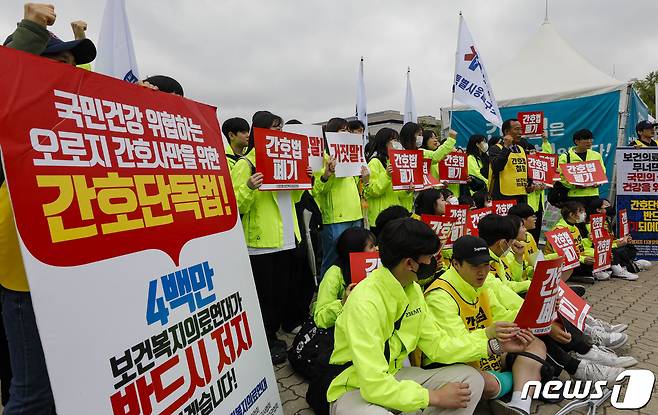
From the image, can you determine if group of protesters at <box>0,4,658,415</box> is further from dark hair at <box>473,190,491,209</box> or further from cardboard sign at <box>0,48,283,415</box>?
dark hair at <box>473,190,491,209</box>

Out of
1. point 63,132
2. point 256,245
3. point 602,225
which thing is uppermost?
point 63,132

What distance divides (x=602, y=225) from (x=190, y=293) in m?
5.59

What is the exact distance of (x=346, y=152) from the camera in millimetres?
4270

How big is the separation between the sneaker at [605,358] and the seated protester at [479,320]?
61 centimetres

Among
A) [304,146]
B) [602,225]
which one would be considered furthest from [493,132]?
[304,146]

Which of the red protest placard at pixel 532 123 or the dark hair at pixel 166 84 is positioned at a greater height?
the dark hair at pixel 166 84

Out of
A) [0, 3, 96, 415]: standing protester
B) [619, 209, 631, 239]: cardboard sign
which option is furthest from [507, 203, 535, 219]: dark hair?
[0, 3, 96, 415]: standing protester

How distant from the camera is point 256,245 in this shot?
3414 millimetres

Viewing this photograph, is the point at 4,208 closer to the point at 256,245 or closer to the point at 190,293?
the point at 190,293

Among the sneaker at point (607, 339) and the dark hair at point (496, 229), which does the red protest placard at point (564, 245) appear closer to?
the sneaker at point (607, 339)

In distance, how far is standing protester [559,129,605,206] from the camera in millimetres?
6496

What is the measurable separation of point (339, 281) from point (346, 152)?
1619 millimetres

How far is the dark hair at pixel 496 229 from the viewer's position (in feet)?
11.3

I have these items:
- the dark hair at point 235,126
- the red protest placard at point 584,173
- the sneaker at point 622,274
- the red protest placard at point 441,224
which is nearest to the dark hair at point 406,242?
the red protest placard at point 441,224
